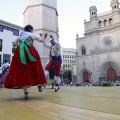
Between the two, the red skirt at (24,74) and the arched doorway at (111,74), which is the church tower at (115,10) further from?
the red skirt at (24,74)

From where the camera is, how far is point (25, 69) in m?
2.68

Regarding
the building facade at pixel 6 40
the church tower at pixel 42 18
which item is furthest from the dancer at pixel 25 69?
the church tower at pixel 42 18

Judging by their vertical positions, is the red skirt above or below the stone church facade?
below

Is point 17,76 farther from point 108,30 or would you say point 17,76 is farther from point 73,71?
point 73,71

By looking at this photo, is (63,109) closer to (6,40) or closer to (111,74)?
(6,40)

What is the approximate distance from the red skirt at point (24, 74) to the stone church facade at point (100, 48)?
25.3 m

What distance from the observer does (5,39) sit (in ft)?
63.1

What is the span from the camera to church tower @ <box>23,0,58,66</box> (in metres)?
22.7

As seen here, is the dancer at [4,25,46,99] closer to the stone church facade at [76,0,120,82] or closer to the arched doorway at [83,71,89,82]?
the stone church facade at [76,0,120,82]

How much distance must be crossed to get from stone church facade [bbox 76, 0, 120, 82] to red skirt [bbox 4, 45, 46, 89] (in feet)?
82.9

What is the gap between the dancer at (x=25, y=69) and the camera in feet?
8.59

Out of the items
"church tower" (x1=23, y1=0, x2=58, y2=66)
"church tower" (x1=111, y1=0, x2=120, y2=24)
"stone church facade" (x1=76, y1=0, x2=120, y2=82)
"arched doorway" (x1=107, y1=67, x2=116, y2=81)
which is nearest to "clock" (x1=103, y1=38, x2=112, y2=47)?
"stone church facade" (x1=76, y1=0, x2=120, y2=82)

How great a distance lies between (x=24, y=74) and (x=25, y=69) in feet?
0.27

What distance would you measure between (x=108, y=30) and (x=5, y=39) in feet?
56.0
